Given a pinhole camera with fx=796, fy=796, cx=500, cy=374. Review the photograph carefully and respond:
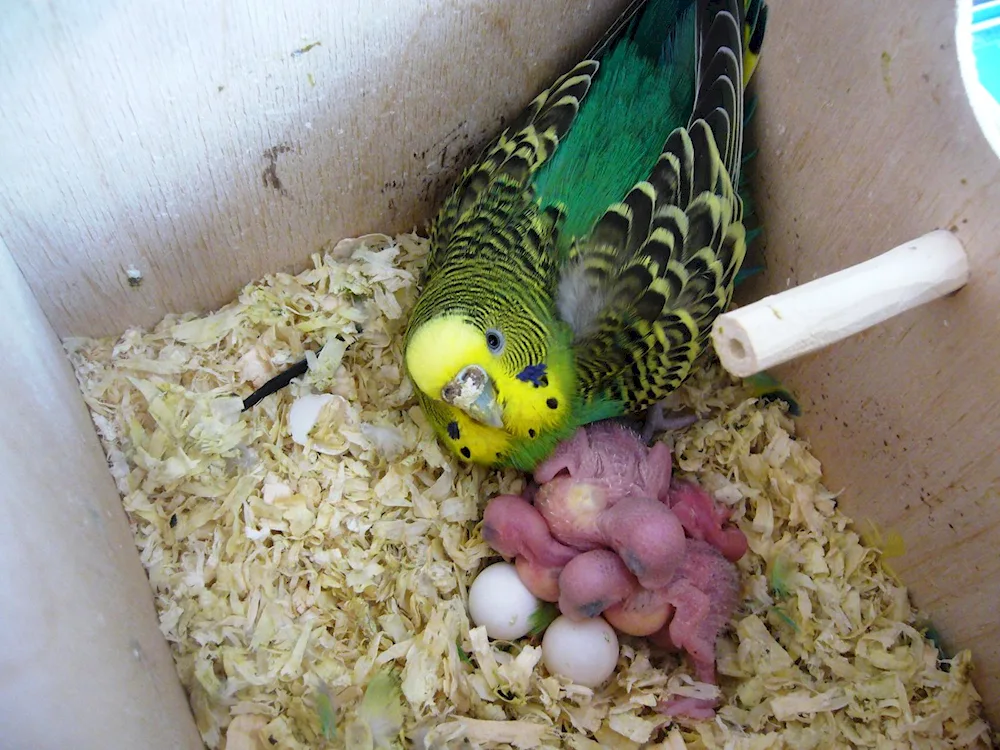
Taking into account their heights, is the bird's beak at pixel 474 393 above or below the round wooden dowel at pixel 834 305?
below

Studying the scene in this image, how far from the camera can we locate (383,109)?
60.9 inches

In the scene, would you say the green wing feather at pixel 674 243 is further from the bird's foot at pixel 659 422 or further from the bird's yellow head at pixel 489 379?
the bird's foot at pixel 659 422

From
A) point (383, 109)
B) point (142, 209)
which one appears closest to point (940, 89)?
point (383, 109)

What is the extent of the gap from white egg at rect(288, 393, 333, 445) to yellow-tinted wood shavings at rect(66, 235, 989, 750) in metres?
0.02

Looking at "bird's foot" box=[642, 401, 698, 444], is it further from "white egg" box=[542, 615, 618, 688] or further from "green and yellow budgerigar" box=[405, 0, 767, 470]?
"white egg" box=[542, 615, 618, 688]

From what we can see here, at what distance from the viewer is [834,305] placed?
3.34ft

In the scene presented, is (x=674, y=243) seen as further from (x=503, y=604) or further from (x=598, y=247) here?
(x=503, y=604)

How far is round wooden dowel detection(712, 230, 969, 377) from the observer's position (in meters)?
0.96

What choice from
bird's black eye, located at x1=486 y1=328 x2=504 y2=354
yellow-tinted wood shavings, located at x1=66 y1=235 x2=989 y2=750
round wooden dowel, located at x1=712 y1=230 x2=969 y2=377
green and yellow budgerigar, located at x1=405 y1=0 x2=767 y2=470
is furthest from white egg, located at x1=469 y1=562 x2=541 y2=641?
round wooden dowel, located at x1=712 y1=230 x2=969 y2=377

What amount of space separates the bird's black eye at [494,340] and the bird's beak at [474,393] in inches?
1.7

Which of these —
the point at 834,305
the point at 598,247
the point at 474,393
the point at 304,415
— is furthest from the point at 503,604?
the point at 834,305

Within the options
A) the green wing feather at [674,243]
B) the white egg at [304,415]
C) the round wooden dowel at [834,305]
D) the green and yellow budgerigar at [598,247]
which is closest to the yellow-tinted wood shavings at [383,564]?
the white egg at [304,415]

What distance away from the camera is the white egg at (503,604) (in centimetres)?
149

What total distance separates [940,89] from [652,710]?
115 centimetres
